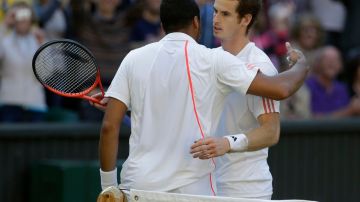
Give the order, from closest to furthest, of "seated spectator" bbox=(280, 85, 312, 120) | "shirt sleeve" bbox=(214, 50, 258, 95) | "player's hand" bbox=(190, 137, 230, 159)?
"player's hand" bbox=(190, 137, 230, 159), "shirt sleeve" bbox=(214, 50, 258, 95), "seated spectator" bbox=(280, 85, 312, 120)

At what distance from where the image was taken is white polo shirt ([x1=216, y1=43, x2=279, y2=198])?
523 cm

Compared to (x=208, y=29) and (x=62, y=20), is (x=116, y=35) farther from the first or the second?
(x=208, y=29)

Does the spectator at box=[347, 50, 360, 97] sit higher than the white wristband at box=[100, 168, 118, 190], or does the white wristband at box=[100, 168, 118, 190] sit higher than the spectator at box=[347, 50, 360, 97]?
the spectator at box=[347, 50, 360, 97]

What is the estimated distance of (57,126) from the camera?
8.79 meters

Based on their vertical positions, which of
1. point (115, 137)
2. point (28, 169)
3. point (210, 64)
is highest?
point (210, 64)

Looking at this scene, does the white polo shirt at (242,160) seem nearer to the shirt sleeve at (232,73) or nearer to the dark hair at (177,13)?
the shirt sleeve at (232,73)

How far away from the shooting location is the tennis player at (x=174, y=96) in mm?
4871

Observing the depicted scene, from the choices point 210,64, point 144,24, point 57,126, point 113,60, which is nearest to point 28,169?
point 57,126

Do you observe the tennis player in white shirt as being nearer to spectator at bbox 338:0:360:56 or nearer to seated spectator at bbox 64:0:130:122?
seated spectator at bbox 64:0:130:122

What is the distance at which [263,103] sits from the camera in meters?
5.08

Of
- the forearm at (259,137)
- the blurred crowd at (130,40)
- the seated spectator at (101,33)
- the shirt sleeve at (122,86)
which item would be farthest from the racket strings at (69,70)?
the seated spectator at (101,33)

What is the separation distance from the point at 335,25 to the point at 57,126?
14.2 ft

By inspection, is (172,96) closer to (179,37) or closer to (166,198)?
(179,37)

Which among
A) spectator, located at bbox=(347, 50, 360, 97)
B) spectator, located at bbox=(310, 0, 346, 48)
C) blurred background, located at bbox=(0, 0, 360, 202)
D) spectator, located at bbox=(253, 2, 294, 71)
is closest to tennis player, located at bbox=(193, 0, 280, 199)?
blurred background, located at bbox=(0, 0, 360, 202)
